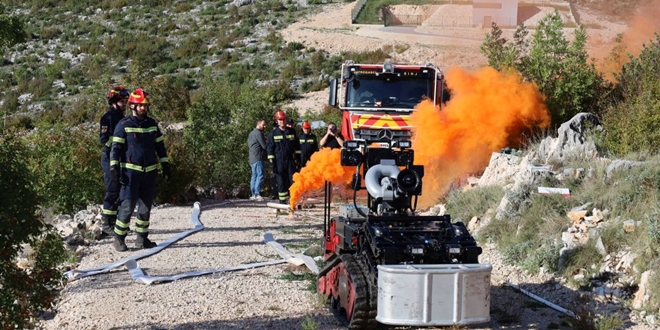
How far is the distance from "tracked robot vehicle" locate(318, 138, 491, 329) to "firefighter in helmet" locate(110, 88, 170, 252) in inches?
152

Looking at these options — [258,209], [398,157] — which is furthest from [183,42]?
[398,157]

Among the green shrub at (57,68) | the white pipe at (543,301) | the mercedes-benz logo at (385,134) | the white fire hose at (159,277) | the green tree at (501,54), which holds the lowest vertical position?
the green shrub at (57,68)

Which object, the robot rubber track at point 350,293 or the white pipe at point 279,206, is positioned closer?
the robot rubber track at point 350,293

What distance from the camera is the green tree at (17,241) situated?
22.4ft

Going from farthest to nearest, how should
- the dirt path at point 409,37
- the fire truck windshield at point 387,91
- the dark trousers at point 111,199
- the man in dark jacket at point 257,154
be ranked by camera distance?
the dirt path at point 409,37 < the man in dark jacket at point 257,154 < the fire truck windshield at point 387,91 < the dark trousers at point 111,199

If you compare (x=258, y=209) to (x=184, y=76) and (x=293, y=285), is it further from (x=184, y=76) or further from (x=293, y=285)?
(x=184, y=76)

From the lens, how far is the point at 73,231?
1393 cm

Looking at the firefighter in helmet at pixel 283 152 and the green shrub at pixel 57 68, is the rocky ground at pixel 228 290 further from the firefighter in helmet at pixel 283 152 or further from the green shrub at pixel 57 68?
the green shrub at pixel 57 68

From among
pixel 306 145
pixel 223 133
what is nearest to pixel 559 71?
pixel 306 145

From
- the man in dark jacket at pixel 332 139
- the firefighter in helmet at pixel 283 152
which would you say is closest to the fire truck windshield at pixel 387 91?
the man in dark jacket at pixel 332 139

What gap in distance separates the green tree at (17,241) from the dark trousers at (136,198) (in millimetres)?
4829

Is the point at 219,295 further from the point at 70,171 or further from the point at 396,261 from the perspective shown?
the point at 70,171

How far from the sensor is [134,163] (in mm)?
12234

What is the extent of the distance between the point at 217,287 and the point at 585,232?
4.59 metres
